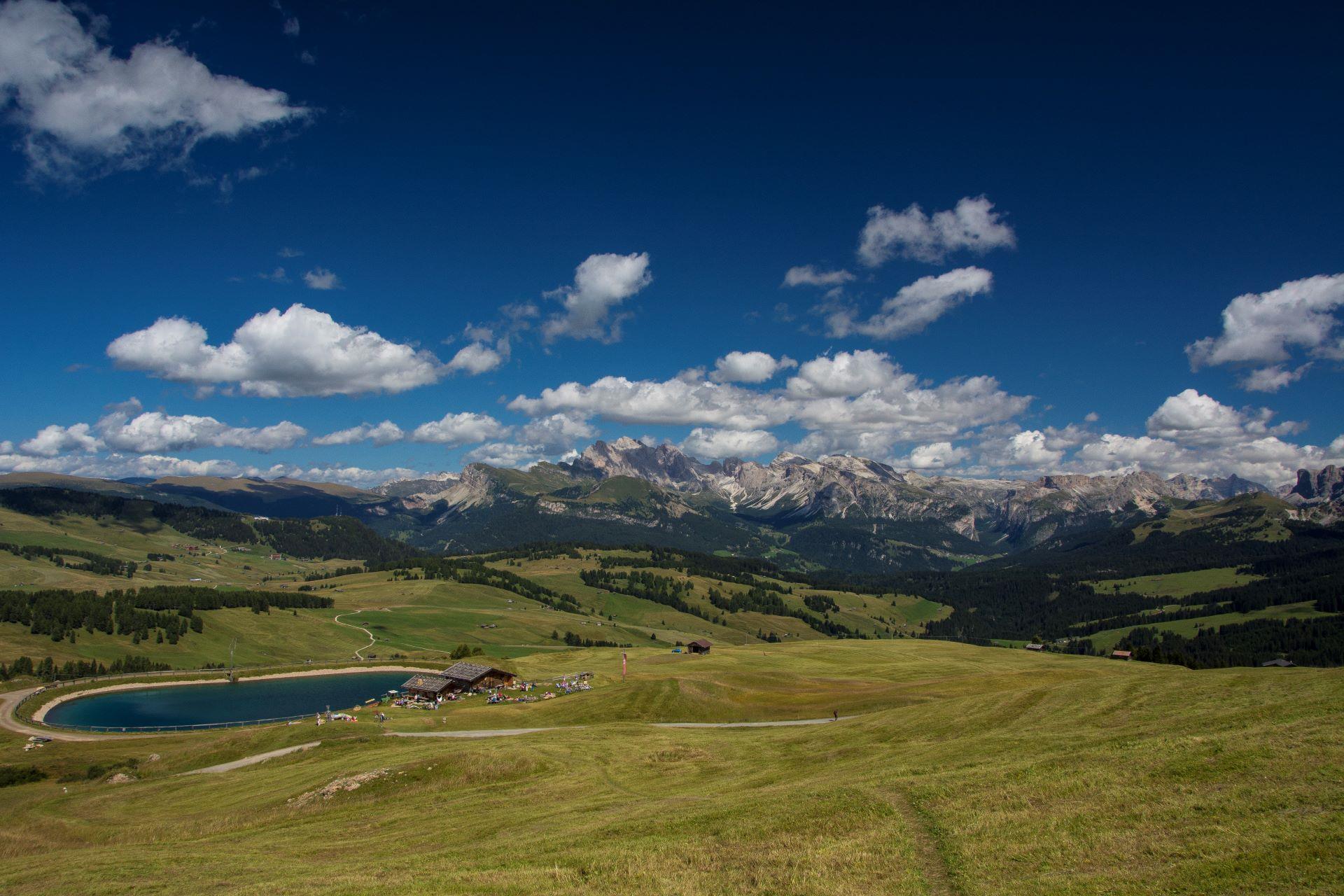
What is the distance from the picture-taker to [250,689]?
616 feet

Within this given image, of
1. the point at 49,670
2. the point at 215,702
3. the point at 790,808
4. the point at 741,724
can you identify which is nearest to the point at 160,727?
the point at 215,702

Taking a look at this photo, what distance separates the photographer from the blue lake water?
151 m

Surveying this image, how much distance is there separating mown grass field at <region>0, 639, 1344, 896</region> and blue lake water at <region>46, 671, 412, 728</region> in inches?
3046

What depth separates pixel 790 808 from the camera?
33656 mm

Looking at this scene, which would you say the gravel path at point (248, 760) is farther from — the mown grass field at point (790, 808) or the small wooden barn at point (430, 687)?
the small wooden barn at point (430, 687)

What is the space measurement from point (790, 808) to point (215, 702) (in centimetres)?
18521

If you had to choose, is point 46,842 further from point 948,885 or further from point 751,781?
point 948,885

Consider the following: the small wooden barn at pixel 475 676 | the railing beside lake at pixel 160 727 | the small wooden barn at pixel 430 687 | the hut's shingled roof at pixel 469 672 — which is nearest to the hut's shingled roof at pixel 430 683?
the small wooden barn at pixel 430 687

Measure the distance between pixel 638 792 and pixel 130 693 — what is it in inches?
7554

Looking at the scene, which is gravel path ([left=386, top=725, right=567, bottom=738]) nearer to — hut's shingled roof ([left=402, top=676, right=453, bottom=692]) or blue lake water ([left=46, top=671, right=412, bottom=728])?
hut's shingled roof ([left=402, top=676, right=453, bottom=692])

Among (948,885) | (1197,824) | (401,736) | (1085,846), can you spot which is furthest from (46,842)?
(1197,824)

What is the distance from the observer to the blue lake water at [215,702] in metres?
151

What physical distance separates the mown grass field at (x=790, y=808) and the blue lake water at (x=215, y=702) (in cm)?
7737

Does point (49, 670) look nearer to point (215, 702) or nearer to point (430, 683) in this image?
point (215, 702)
